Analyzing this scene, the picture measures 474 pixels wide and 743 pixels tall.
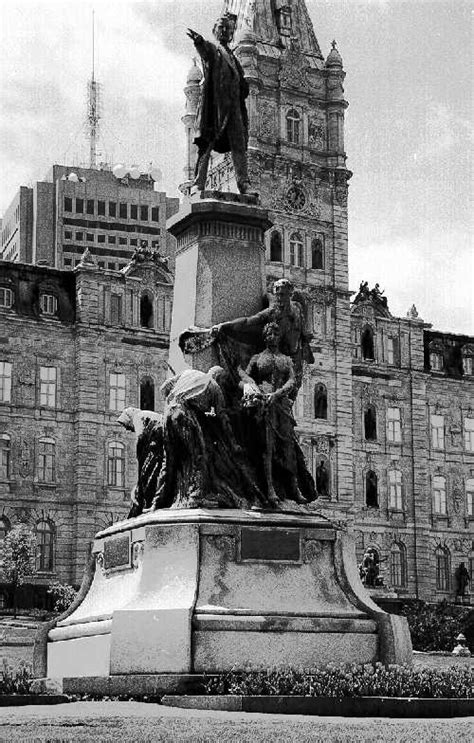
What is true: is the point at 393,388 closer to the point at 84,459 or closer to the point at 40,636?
the point at 84,459

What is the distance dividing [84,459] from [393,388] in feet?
72.0

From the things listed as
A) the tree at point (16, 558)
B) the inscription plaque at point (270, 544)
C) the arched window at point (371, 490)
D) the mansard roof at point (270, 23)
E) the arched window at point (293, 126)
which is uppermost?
the mansard roof at point (270, 23)

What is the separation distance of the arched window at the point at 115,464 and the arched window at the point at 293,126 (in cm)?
2117

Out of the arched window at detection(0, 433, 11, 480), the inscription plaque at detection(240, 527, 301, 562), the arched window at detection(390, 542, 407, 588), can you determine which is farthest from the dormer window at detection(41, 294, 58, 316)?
the inscription plaque at detection(240, 527, 301, 562)

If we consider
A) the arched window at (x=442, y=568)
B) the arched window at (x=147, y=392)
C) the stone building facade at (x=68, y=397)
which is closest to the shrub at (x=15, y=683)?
the stone building facade at (x=68, y=397)

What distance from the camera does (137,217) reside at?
147625 millimetres

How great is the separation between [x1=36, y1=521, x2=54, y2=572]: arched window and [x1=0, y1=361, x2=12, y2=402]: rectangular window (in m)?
6.97

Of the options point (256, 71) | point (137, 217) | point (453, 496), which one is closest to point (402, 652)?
point (256, 71)

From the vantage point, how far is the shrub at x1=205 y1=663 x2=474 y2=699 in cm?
1462

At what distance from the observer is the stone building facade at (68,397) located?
7400 centimetres

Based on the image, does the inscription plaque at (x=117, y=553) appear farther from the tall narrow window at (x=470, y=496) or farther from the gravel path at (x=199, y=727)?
the tall narrow window at (x=470, y=496)

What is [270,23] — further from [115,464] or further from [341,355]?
[115,464]

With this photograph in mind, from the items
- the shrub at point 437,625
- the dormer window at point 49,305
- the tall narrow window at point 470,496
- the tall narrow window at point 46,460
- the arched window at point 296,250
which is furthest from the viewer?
the tall narrow window at point 470,496

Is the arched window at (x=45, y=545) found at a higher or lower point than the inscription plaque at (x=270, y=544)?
higher
